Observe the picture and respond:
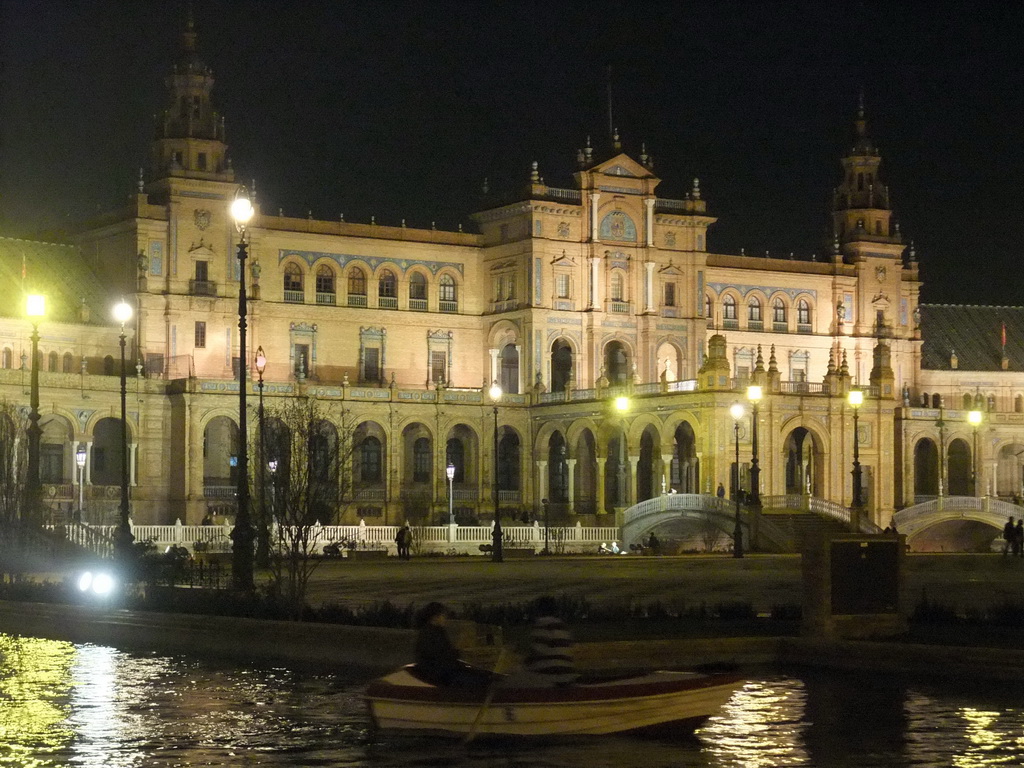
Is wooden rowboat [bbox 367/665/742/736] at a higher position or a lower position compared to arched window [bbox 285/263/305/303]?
lower

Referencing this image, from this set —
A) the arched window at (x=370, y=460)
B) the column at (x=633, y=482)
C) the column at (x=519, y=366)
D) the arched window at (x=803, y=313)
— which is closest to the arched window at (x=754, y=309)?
the arched window at (x=803, y=313)

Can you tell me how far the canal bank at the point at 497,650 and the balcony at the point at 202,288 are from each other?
64.1m

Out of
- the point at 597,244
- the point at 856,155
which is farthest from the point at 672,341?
the point at 856,155

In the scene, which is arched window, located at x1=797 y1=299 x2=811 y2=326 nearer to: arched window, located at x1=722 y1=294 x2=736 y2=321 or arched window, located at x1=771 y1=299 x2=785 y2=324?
arched window, located at x1=771 y1=299 x2=785 y2=324

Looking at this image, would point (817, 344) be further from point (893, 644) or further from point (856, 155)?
point (893, 644)

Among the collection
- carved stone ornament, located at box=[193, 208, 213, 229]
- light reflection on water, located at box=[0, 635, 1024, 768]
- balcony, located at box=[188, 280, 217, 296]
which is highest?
carved stone ornament, located at box=[193, 208, 213, 229]

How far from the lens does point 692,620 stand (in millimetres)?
35062

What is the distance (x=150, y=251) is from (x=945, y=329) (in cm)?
5543

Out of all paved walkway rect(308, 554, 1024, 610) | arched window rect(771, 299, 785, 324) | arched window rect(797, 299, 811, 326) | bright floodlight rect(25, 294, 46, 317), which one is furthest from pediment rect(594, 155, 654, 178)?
bright floodlight rect(25, 294, 46, 317)

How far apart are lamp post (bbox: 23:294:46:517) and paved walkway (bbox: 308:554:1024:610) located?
7462mm

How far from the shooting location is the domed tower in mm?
99812

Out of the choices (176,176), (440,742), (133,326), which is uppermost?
(176,176)

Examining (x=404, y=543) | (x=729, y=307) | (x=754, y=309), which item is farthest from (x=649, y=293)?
(x=404, y=543)

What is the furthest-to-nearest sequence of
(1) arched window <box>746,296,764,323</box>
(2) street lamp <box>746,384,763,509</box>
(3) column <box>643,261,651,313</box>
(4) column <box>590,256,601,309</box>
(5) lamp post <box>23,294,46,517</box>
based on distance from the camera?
(1) arched window <box>746,296,764,323</box>
(3) column <box>643,261,651,313</box>
(4) column <box>590,256,601,309</box>
(2) street lamp <box>746,384,763,509</box>
(5) lamp post <box>23,294,46,517</box>
